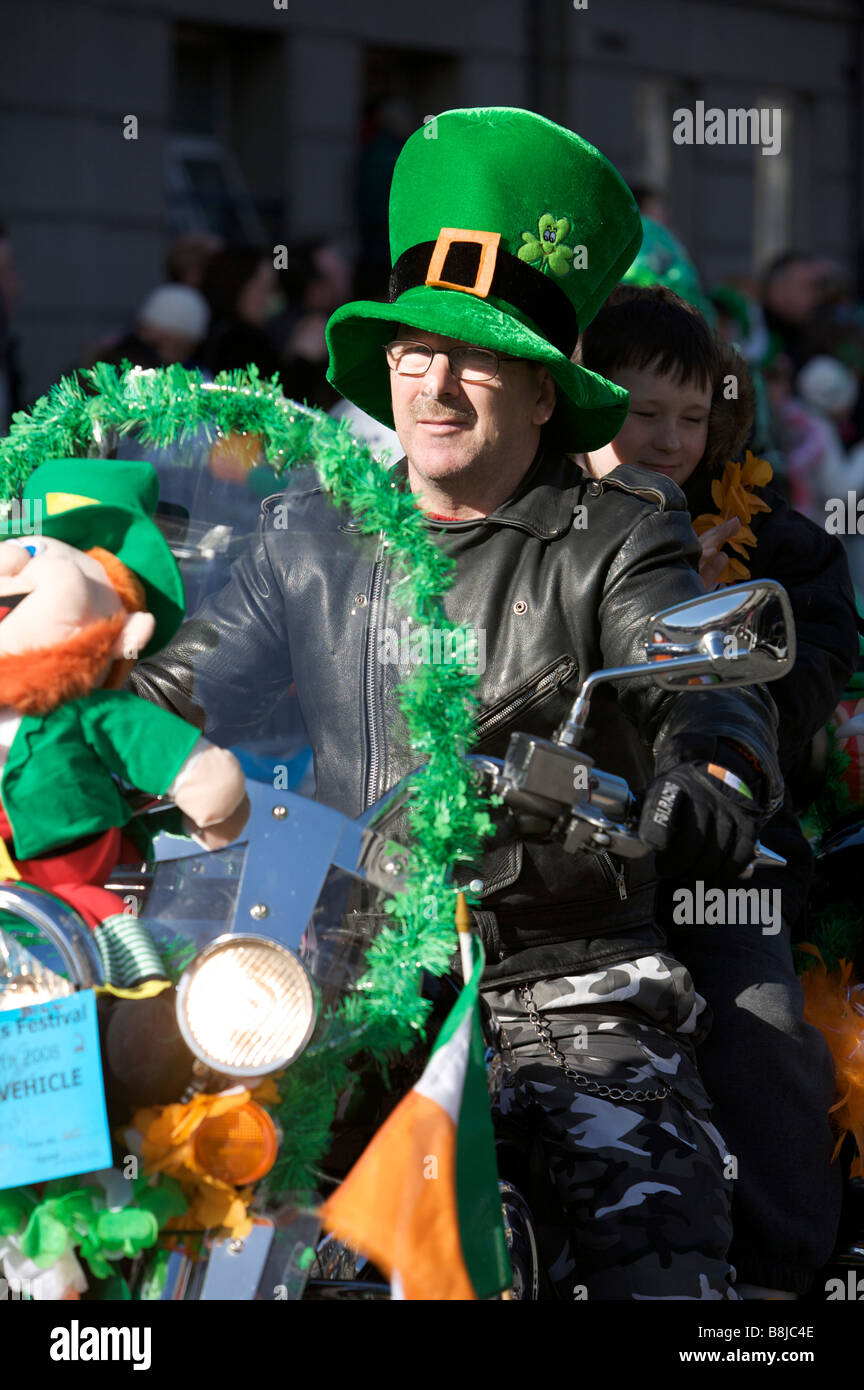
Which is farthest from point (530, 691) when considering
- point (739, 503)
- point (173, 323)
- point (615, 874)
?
point (173, 323)

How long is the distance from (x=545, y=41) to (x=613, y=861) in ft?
38.8

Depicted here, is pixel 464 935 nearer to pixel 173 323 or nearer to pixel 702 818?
pixel 702 818

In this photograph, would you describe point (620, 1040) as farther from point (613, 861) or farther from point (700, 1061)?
point (700, 1061)

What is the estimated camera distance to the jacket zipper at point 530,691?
6.99 feet

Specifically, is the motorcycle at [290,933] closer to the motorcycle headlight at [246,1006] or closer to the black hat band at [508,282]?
the motorcycle headlight at [246,1006]

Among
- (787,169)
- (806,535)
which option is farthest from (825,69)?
Result: (806,535)

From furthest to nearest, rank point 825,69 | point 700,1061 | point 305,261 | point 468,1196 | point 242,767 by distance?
point 825,69
point 305,261
point 700,1061
point 242,767
point 468,1196

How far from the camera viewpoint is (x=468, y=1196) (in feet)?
5.57

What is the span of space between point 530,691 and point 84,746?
0.63m

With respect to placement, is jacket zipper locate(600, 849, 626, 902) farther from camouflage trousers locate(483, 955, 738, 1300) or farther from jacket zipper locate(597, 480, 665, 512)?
jacket zipper locate(597, 480, 665, 512)

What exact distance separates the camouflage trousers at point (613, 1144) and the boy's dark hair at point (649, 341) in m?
1.20

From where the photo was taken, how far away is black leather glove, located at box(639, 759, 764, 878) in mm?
1836

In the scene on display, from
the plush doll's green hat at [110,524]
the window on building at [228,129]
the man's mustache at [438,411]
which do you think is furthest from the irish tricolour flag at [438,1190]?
the window on building at [228,129]

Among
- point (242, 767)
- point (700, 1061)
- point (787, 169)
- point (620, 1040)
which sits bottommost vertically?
point (700, 1061)
